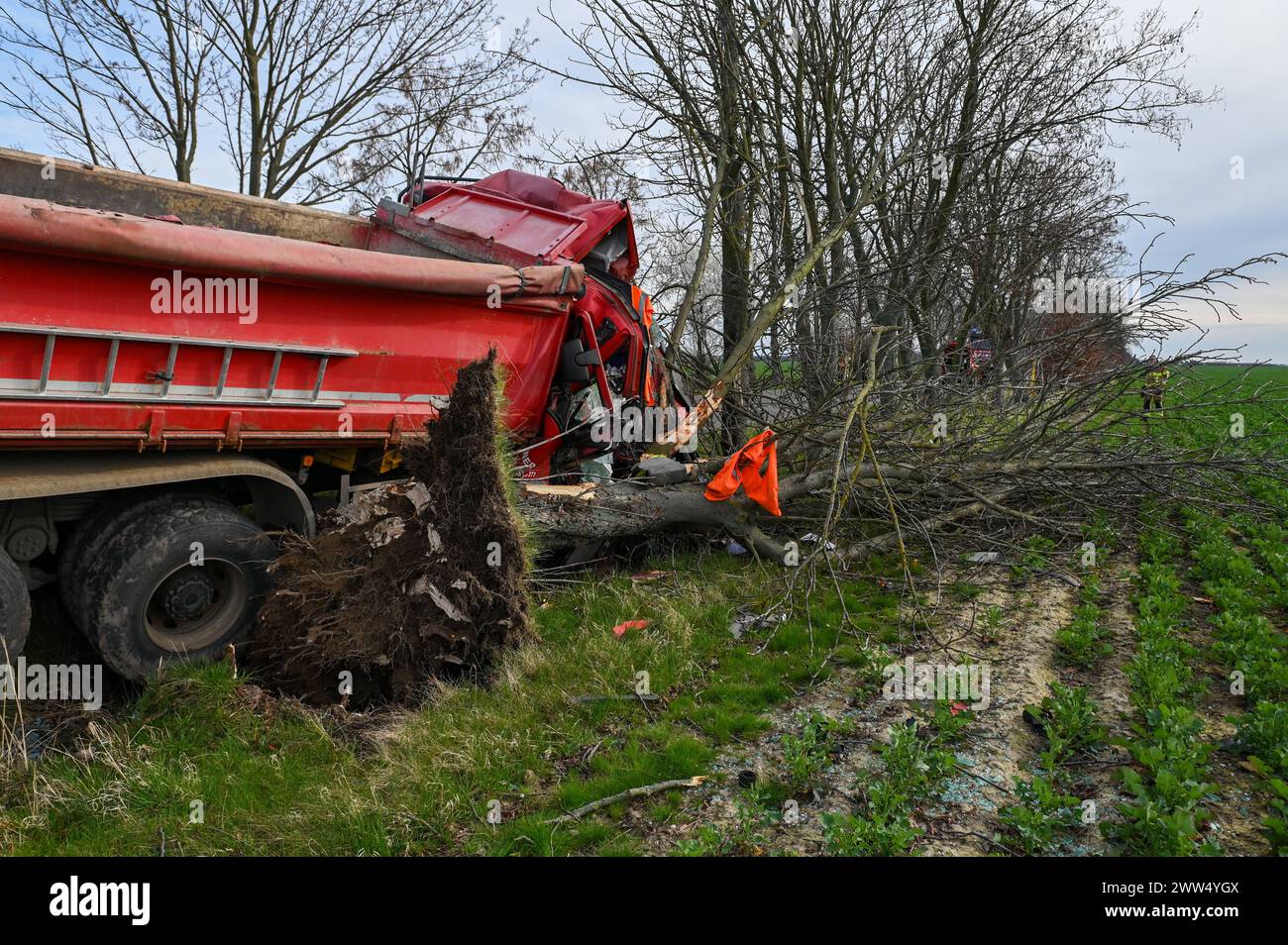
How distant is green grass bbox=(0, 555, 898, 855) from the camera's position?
303 cm

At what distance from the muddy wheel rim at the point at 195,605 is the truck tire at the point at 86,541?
31 centimetres

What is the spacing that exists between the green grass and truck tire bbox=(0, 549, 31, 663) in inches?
20.6

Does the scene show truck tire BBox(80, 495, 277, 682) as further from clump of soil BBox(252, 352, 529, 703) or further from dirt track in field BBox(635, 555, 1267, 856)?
dirt track in field BBox(635, 555, 1267, 856)

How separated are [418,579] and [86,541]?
5.24ft

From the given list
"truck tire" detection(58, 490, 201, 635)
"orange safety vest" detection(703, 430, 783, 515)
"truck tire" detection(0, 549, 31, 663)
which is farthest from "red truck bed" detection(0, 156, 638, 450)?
"orange safety vest" detection(703, 430, 783, 515)

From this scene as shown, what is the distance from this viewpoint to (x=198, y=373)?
13.6 feet

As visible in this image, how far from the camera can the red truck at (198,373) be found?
370cm

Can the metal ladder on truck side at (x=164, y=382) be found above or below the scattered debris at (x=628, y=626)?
above

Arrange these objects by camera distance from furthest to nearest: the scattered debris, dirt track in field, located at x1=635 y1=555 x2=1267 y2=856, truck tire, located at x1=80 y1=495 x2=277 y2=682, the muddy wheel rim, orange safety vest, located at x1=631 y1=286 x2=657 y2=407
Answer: orange safety vest, located at x1=631 y1=286 x2=657 y2=407 → the scattered debris → the muddy wheel rim → truck tire, located at x1=80 y1=495 x2=277 y2=682 → dirt track in field, located at x1=635 y1=555 x2=1267 y2=856

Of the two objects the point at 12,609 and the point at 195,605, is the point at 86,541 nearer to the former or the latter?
the point at 12,609

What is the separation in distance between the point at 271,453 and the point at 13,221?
5.76 ft

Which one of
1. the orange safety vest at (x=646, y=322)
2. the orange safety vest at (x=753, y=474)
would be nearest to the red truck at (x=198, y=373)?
the orange safety vest at (x=646, y=322)

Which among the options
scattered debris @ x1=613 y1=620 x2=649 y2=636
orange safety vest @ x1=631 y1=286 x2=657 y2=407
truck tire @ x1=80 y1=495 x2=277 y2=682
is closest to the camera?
truck tire @ x1=80 y1=495 x2=277 y2=682

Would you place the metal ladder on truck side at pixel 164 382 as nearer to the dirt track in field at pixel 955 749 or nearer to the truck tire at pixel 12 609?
the truck tire at pixel 12 609
